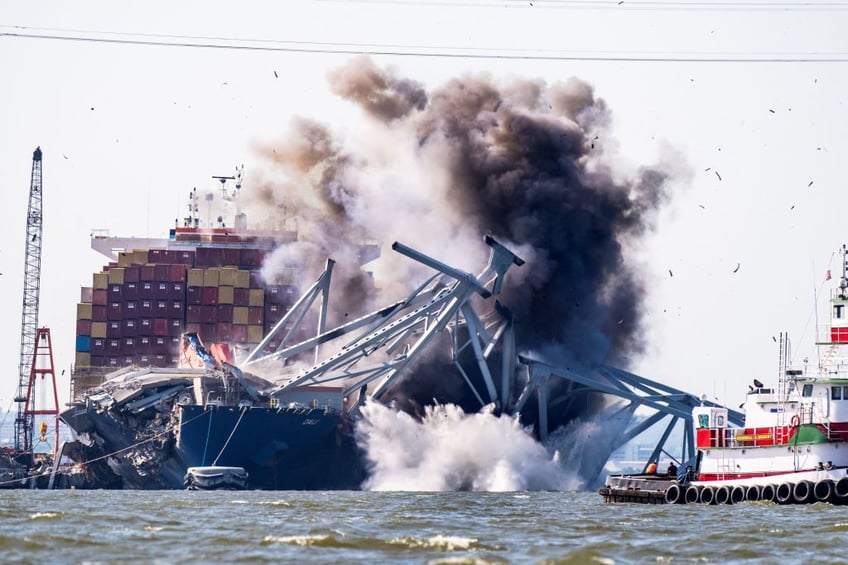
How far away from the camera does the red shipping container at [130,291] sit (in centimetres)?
14938

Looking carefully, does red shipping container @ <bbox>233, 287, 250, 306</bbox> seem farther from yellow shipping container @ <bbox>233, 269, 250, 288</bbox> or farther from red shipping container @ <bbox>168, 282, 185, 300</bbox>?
red shipping container @ <bbox>168, 282, 185, 300</bbox>

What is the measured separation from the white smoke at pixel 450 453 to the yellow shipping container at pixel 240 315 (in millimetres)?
37384

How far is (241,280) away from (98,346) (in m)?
13.2

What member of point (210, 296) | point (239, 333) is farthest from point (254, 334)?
point (210, 296)

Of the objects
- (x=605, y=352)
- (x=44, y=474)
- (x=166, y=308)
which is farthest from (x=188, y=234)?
(x=605, y=352)

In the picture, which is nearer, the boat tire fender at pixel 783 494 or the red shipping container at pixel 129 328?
the boat tire fender at pixel 783 494

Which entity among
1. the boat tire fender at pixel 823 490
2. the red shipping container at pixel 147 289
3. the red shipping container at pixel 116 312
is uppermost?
the red shipping container at pixel 147 289

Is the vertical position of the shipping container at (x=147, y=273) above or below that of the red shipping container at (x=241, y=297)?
above

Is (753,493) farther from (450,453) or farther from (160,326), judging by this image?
(160,326)

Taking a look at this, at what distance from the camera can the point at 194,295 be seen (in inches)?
5930

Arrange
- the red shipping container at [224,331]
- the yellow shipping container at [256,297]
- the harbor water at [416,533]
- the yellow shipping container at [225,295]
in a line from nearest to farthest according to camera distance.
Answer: the harbor water at [416,533], the red shipping container at [224,331], the yellow shipping container at [256,297], the yellow shipping container at [225,295]

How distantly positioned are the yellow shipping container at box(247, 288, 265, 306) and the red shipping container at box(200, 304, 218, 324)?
3049 millimetres

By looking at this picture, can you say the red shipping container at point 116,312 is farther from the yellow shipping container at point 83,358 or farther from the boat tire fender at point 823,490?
the boat tire fender at point 823,490

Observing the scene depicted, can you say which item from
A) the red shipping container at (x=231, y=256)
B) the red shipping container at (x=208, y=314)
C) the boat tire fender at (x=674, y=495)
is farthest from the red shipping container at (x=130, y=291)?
the boat tire fender at (x=674, y=495)
